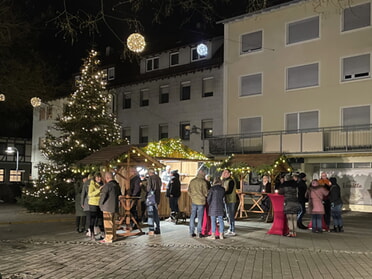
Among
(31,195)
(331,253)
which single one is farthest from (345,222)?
(31,195)

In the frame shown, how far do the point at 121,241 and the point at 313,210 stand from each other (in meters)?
5.90

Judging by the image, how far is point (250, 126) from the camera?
28219 millimetres

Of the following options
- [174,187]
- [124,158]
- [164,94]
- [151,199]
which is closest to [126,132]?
[164,94]

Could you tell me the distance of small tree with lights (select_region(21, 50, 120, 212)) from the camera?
68.6ft

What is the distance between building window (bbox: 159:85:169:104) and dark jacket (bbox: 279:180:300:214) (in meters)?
20.8

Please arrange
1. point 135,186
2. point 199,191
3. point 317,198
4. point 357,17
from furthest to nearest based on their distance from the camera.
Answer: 1. point 357,17
2. point 135,186
3. point 317,198
4. point 199,191

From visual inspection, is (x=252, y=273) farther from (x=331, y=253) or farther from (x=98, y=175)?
(x=98, y=175)

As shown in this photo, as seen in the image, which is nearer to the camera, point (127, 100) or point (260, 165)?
point (260, 165)

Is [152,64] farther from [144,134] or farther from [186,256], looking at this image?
[186,256]

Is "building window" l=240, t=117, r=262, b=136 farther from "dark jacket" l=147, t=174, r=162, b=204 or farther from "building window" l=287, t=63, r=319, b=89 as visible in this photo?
"dark jacket" l=147, t=174, r=162, b=204

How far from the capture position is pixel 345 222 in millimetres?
17125

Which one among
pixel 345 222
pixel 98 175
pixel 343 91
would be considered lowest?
pixel 345 222

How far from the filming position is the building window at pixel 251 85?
27.8 meters

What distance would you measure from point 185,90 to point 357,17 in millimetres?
12520
